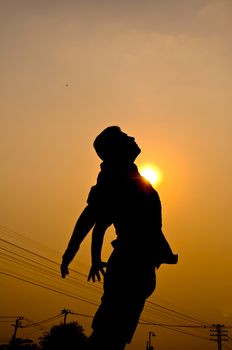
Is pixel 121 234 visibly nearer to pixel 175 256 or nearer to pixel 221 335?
pixel 175 256

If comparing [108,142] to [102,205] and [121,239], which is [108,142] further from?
[121,239]

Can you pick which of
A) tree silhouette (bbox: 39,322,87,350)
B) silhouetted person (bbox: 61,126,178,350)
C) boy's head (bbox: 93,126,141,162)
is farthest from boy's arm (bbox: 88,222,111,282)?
tree silhouette (bbox: 39,322,87,350)

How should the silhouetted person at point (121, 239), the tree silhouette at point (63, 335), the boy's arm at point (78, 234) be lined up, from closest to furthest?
the silhouetted person at point (121, 239), the boy's arm at point (78, 234), the tree silhouette at point (63, 335)

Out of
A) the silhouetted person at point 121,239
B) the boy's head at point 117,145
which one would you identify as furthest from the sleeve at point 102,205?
the boy's head at point 117,145

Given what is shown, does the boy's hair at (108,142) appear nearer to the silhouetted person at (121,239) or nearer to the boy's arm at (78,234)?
the silhouetted person at (121,239)

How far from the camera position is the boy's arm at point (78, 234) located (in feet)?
10.0

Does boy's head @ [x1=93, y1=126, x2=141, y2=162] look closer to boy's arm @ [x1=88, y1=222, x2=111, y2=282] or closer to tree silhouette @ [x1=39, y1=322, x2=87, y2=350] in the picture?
boy's arm @ [x1=88, y1=222, x2=111, y2=282]

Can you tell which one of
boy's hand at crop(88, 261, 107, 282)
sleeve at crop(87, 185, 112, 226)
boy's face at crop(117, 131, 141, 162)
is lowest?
boy's hand at crop(88, 261, 107, 282)

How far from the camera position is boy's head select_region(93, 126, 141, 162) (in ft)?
10.9

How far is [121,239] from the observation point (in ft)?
→ 10.0

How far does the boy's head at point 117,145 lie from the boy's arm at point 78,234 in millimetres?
537

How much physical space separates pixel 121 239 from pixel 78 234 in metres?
0.37

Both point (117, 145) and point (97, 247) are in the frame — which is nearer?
point (97, 247)

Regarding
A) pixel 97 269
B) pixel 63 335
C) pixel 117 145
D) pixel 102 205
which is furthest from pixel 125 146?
pixel 63 335
